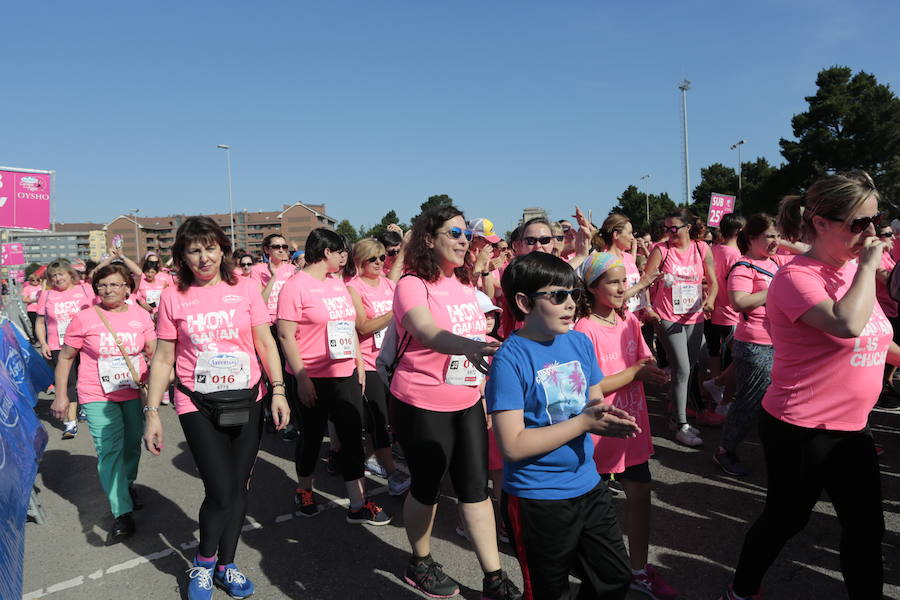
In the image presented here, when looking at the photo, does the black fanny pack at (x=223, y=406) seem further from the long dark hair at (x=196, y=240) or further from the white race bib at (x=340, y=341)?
the white race bib at (x=340, y=341)

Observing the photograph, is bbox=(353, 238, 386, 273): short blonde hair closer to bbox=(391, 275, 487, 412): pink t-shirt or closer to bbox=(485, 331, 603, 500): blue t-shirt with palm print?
bbox=(391, 275, 487, 412): pink t-shirt

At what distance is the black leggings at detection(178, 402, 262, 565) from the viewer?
311 centimetres

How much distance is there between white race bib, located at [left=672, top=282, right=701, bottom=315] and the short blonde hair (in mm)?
2743

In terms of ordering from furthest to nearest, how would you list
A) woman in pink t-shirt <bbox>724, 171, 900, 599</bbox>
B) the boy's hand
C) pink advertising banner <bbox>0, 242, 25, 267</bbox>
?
pink advertising banner <bbox>0, 242, 25, 267</bbox> < woman in pink t-shirt <bbox>724, 171, 900, 599</bbox> < the boy's hand

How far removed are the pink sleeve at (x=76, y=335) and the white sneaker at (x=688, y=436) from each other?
5.00 metres

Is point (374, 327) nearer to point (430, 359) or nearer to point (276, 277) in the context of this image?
point (430, 359)

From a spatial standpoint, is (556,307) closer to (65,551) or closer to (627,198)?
(65,551)

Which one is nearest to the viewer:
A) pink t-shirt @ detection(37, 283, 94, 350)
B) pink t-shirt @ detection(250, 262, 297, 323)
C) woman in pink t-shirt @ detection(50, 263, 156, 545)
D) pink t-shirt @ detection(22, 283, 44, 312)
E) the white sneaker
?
woman in pink t-shirt @ detection(50, 263, 156, 545)

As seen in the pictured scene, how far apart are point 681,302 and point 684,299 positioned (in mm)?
39

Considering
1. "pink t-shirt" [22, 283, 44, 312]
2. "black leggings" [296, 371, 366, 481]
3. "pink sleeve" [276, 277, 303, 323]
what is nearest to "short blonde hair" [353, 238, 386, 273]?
"pink sleeve" [276, 277, 303, 323]

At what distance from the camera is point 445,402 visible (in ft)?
9.57

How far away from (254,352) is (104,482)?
1.74 metres

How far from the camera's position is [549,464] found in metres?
2.04

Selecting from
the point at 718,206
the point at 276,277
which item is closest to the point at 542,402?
the point at 276,277
